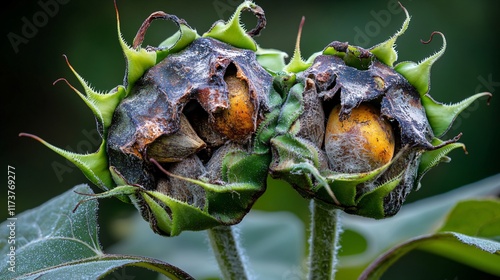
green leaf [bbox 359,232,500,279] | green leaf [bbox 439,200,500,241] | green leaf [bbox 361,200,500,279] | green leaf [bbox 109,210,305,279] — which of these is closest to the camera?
green leaf [bbox 359,232,500,279]

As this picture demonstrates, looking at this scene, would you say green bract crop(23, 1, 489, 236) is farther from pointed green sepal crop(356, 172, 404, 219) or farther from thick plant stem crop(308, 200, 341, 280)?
thick plant stem crop(308, 200, 341, 280)

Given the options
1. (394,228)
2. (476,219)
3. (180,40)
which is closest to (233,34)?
(180,40)

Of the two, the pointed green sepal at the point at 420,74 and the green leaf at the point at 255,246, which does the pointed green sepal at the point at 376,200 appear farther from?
the green leaf at the point at 255,246

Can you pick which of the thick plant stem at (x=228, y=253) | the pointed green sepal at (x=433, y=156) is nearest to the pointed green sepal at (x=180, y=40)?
the thick plant stem at (x=228, y=253)

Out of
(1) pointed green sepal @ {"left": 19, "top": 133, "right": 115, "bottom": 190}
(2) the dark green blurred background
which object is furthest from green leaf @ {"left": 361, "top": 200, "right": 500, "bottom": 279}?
(2) the dark green blurred background

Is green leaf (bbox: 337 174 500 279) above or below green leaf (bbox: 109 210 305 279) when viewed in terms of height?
above

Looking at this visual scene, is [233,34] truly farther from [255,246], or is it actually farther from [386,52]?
[255,246]
